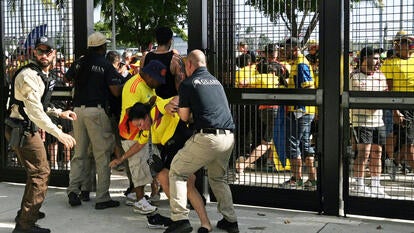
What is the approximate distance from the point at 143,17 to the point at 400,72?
1317cm

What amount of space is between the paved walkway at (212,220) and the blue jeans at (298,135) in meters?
0.66

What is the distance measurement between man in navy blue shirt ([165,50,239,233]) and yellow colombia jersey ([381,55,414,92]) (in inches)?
69.0

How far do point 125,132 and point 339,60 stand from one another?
233 cm

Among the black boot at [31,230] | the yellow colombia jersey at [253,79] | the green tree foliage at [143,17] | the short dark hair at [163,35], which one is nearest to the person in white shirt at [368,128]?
the yellow colombia jersey at [253,79]

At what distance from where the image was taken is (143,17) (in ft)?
59.0

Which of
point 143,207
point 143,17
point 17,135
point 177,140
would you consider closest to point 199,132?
point 177,140

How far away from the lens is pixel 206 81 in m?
5.10

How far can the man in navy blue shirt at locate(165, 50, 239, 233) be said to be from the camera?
5070mm

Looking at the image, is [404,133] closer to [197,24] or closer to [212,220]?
[212,220]

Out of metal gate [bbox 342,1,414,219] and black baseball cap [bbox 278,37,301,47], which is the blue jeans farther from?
black baseball cap [bbox 278,37,301,47]

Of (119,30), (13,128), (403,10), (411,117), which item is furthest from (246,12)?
(119,30)

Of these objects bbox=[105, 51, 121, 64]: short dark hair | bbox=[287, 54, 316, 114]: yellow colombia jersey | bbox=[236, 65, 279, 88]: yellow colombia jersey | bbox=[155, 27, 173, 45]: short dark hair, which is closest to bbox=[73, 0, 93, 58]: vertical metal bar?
bbox=[105, 51, 121, 64]: short dark hair

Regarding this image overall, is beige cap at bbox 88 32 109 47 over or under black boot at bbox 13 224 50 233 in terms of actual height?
over

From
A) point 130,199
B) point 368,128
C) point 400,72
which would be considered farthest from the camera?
point 130,199
